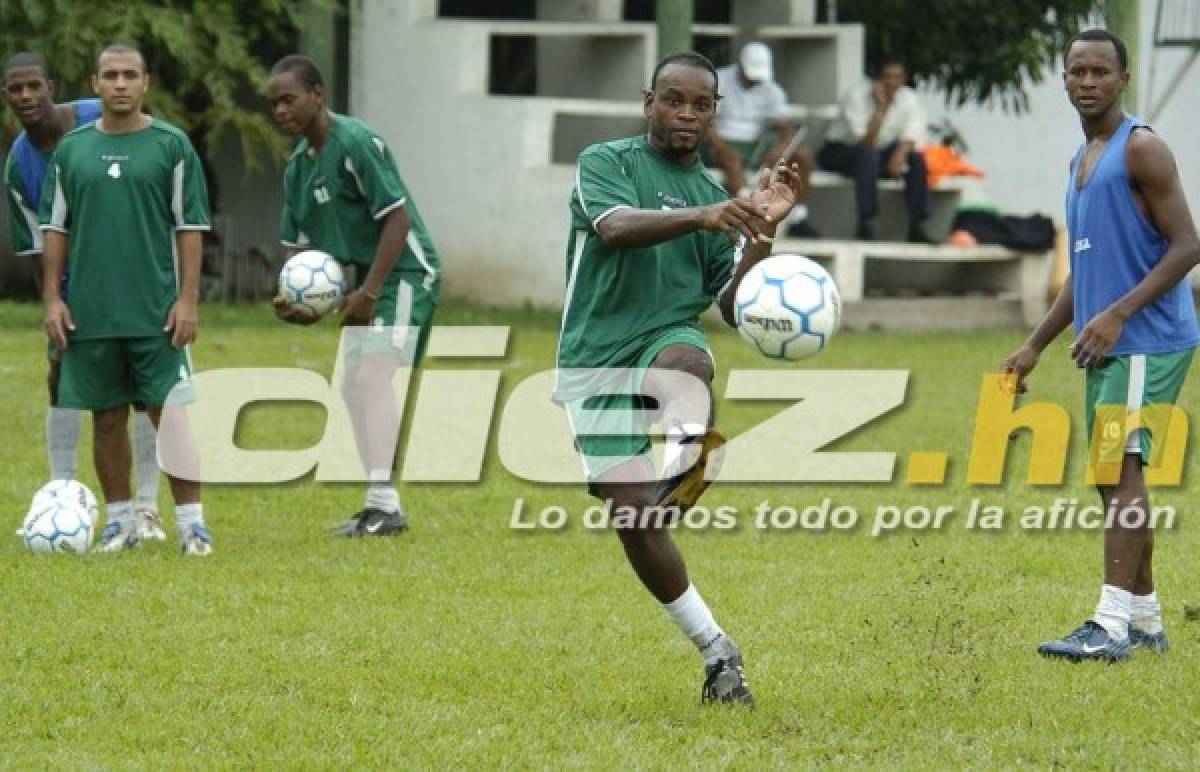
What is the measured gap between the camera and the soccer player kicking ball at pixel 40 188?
9773 mm

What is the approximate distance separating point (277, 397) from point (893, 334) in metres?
7.21

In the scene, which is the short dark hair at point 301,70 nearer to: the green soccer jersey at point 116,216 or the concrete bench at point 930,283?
the green soccer jersey at point 116,216

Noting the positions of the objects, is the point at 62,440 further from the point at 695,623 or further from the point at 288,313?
the point at 695,623

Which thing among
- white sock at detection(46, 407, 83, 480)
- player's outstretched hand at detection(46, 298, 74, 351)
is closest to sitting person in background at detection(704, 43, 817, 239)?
white sock at detection(46, 407, 83, 480)

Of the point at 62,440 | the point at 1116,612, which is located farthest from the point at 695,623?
the point at 62,440

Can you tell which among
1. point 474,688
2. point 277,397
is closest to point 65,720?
point 474,688

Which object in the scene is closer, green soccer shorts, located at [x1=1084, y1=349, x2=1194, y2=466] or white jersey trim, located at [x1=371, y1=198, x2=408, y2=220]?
green soccer shorts, located at [x1=1084, y1=349, x2=1194, y2=466]

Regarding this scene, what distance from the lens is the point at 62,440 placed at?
34.3 feet

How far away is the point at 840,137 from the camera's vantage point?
22.0 meters

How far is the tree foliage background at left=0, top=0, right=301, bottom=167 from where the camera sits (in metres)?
19.7

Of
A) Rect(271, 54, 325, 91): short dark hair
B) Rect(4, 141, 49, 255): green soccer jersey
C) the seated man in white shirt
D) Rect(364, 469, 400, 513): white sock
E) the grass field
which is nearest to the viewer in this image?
the grass field

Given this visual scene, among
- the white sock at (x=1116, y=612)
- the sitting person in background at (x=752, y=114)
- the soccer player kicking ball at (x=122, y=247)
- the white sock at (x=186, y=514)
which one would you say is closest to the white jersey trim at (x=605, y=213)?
the white sock at (x=1116, y=612)

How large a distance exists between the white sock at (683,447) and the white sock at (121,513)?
390 cm

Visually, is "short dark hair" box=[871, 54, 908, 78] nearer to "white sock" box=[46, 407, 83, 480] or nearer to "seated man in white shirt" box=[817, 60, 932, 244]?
"seated man in white shirt" box=[817, 60, 932, 244]
